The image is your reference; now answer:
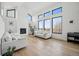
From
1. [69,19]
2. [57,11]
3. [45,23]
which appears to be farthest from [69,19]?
A: [45,23]

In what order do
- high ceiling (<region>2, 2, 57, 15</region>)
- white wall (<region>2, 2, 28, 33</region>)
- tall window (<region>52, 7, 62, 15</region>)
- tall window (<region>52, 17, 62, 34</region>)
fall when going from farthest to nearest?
tall window (<region>52, 7, 62, 15</region>)
tall window (<region>52, 17, 62, 34</region>)
high ceiling (<region>2, 2, 57, 15</region>)
white wall (<region>2, 2, 28, 33</region>)

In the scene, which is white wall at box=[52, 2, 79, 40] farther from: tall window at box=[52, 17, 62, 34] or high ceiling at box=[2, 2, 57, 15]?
high ceiling at box=[2, 2, 57, 15]

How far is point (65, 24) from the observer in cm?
335

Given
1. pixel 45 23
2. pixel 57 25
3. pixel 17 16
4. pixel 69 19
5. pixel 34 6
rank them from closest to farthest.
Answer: pixel 17 16
pixel 34 6
pixel 57 25
pixel 69 19
pixel 45 23

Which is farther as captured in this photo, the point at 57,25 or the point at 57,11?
the point at 57,11

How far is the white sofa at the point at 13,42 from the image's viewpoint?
113 inches

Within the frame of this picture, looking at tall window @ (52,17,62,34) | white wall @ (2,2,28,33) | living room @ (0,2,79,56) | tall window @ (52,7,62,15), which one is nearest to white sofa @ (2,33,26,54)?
living room @ (0,2,79,56)

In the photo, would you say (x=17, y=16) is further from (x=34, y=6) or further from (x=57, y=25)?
(x=57, y=25)

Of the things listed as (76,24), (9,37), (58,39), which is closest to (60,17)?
(76,24)

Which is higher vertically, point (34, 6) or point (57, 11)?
point (34, 6)

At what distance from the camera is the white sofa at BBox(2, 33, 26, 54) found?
2.87 m

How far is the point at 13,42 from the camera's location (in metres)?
3.21

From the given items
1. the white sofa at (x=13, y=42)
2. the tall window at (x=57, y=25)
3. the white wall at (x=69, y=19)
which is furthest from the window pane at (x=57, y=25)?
the white sofa at (x=13, y=42)

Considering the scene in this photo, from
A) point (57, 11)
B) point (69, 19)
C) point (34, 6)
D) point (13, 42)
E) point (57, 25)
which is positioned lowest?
point (13, 42)
